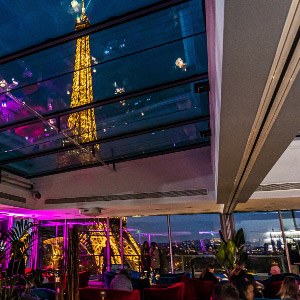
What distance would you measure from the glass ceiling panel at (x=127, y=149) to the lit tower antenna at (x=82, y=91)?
0.78m

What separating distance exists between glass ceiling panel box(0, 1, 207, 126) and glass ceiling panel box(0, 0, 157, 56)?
0.90 feet

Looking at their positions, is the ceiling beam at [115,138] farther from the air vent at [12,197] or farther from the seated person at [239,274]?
the seated person at [239,274]

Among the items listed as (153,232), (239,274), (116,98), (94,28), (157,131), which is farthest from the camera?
(153,232)

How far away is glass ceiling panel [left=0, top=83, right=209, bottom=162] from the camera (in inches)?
221

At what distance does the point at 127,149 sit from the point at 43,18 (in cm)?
477

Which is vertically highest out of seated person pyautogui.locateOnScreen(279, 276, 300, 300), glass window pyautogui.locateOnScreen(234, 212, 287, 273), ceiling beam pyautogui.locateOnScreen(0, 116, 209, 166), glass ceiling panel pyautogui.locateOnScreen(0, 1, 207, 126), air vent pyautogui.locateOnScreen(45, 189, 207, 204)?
glass ceiling panel pyautogui.locateOnScreen(0, 1, 207, 126)

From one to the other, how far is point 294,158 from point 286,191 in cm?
78

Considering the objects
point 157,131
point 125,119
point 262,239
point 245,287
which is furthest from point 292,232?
point 245,287

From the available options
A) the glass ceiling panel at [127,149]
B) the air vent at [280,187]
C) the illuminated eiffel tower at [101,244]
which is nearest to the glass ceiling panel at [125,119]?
the glass ceiling panel at [127,149]

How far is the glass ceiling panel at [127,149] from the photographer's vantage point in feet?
24.1

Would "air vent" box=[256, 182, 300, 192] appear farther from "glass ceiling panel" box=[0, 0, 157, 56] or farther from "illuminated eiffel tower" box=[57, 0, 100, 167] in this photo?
"glass ceiling panel" box=[0, 0, 157, 56]

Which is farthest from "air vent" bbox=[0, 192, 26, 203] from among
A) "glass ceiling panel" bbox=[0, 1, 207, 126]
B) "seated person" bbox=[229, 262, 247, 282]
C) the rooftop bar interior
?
"seated person" bbox=[229, 262, 247, 282]

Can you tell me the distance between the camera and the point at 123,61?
15.3 ft

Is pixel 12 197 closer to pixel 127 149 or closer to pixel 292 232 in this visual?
pixel 127 149
